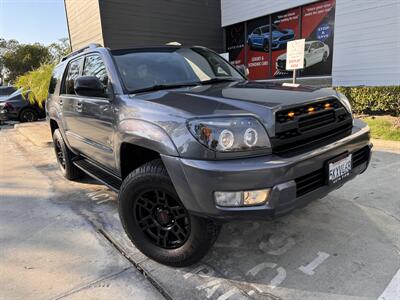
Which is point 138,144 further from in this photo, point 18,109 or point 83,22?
point 18,109

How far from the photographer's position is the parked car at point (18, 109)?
12573 mm

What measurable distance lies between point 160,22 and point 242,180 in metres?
11.6

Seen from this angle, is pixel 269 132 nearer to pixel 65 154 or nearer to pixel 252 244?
pixel 252 244

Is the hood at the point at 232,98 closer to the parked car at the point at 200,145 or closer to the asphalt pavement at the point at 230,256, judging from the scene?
the parked car at the point at 200,145

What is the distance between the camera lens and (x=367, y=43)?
28.9 ft

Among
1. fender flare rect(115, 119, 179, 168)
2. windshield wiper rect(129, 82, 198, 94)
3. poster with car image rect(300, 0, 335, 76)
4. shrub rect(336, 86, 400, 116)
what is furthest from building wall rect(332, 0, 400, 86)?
fender flare rect(115, 119, 179, 168)

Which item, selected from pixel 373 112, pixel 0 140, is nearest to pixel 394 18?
pixel 373 112

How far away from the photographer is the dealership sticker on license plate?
7.61ft

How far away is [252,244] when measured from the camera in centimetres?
282

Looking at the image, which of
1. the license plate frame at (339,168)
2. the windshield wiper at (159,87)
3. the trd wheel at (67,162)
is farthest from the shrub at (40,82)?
the license plate frame at (339,168)

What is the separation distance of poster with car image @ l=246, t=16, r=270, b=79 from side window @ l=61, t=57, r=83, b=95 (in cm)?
905

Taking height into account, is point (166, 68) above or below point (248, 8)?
below

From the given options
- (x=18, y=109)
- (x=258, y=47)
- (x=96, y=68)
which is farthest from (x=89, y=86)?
(x=18, y=109)

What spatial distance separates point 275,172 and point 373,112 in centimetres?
692
